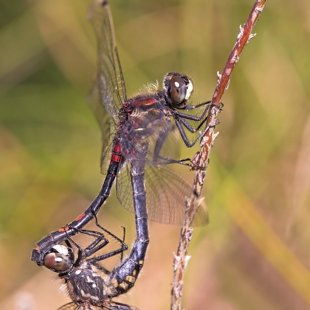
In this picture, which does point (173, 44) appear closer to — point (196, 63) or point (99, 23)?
point (196, 63)

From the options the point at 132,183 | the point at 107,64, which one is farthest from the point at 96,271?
the point at 107,64

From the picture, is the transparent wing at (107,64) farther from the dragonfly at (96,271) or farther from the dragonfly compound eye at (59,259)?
the dragonfly compound eye at (59,259)

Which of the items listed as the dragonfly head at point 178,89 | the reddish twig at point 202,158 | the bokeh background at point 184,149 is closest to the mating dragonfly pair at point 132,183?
the dragonfly head at point 178,89

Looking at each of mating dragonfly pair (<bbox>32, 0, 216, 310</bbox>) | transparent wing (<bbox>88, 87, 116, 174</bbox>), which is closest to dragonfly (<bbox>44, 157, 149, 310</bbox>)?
mating dragonfly pair (<bbox>32, 0, 216, 310</bbox>)

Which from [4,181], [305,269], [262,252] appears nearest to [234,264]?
[262,252]

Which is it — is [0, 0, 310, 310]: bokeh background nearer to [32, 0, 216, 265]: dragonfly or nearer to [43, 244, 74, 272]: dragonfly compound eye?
[32, 0, 216, 265]: dragonfly

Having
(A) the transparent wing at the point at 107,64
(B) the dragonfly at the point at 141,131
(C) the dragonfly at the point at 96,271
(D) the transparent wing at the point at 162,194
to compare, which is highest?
(A) the transparent wing at the point at 107,64
